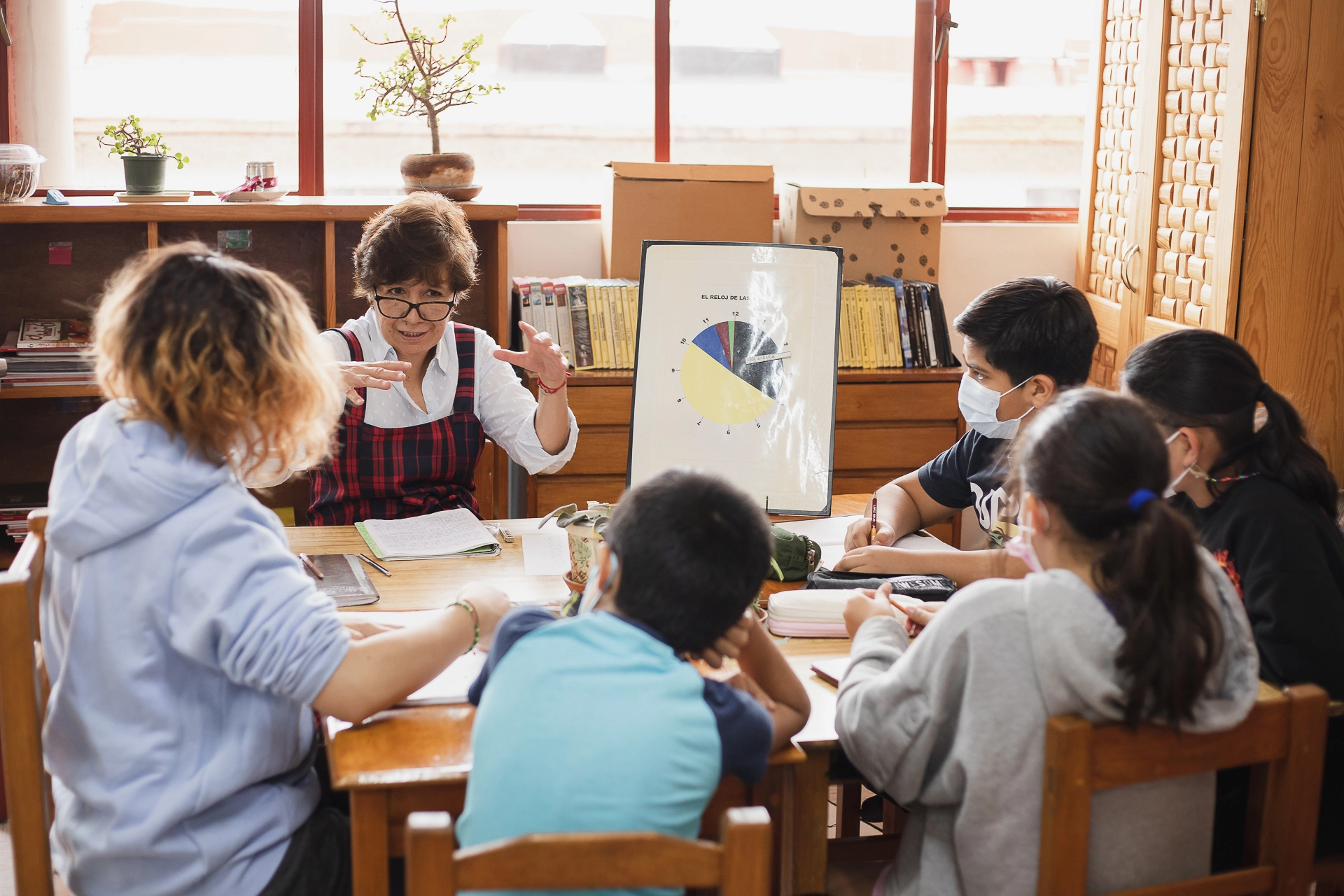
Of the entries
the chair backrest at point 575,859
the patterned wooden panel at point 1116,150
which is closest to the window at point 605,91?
the patterned wooden panel at point 1116,150

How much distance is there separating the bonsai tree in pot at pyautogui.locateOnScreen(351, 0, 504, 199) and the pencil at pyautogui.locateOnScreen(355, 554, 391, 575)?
1.59 m

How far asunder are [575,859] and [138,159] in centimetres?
277

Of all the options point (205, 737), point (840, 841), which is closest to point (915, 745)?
point (840, 841)

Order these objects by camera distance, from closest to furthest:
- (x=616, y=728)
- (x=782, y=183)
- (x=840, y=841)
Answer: (x=616, y=728)
(x=840, y=841)
(x=782, y=183)

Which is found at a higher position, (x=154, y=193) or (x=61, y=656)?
(x=154, y=193)

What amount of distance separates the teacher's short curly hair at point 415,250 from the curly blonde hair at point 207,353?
1026 mm

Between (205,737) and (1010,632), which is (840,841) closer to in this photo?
(1010,632)

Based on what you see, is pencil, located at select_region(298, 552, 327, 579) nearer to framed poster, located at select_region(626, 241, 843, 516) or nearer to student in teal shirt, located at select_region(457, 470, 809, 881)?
framed poster, located at select_region(626, 241, 843, 516)

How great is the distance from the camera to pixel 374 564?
6.48ft

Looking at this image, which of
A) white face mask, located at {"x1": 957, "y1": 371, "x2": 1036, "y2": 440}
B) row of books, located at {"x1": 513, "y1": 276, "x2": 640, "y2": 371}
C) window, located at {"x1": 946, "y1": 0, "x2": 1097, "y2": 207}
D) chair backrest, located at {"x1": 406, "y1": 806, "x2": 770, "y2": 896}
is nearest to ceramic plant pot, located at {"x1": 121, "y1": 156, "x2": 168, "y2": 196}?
row of books, located at {"x1": 513, "y1": 276, "x2": 640, "y2": 371}

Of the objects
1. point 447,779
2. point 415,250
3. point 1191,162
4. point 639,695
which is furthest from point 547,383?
point 1191,162

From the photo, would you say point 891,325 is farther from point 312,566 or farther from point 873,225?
point 312,566

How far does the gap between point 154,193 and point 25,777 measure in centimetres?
225

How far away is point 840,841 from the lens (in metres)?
1.71
